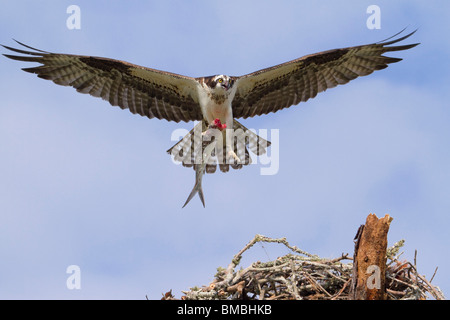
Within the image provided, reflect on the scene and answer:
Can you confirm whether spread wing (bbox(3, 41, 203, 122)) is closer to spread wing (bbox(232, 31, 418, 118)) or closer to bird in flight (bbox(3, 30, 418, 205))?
bird in flight (bbox(3, 30, 418, 205))

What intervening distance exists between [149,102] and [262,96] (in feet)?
6.86

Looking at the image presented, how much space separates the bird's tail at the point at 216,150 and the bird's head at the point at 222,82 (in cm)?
88

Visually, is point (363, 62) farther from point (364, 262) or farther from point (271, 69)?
point (364, 262)

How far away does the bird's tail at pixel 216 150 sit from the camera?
11312 mm

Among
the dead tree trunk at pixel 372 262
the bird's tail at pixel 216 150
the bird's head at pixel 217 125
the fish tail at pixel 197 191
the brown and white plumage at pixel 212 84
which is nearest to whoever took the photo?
the dead tree trunk at pixel 372 262

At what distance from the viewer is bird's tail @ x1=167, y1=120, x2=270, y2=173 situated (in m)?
11.3

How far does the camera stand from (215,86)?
35.3 ft

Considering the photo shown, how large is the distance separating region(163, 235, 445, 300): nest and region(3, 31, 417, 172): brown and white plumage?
3660 mm

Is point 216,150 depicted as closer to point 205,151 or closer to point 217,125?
point 205,151

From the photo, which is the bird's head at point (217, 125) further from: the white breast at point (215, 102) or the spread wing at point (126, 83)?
the spread wing at point (126, 83)

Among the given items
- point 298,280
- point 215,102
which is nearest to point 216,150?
point 215,102

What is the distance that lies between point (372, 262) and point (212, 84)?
5.29 metres

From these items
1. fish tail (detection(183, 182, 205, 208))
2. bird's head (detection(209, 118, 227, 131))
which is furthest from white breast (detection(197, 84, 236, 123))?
fish tail (detection(183, 182, 205, 208))

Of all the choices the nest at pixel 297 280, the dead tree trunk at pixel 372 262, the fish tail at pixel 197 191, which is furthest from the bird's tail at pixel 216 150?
the dead tree trunk at pixel 372 262
